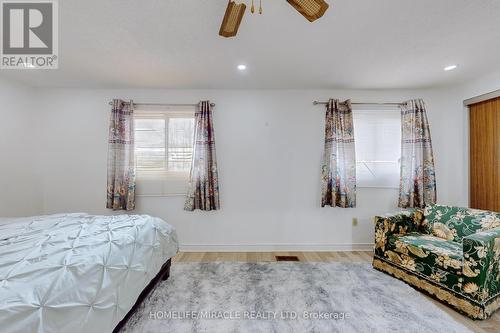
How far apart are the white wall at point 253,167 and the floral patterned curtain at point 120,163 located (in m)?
0.27

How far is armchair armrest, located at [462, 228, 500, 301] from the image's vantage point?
67.6 inches

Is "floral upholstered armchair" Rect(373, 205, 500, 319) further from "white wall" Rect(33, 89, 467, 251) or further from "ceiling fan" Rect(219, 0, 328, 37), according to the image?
"ceiling fan" Rect(219, 0, 328, 37)

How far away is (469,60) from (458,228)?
1.86 m

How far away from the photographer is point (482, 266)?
1716 mm

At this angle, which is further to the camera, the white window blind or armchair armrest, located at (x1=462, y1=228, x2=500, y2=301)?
the white window blind

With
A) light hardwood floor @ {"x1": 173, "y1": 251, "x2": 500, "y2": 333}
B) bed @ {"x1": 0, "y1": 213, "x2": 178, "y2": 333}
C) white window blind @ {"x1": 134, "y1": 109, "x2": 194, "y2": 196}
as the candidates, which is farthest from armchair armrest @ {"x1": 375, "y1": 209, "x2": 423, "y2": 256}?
white window blind @ {"x1": 134, "y1": 109, "x2": 194, "y2": 196}

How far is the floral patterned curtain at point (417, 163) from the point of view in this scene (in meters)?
3.00

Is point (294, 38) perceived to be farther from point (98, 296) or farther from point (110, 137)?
point (110, 137)

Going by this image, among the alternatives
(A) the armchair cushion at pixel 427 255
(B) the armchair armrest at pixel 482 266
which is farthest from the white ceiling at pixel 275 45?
(A) the armchair cushion at pixel 427 255

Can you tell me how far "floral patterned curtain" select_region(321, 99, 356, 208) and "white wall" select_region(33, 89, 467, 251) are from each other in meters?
0.16

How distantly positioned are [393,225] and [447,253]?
55 cm

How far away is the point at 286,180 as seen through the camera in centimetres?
325

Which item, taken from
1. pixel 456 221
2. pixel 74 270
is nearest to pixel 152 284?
pixel 74 270

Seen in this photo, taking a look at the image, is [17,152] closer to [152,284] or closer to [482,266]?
[152,284]
